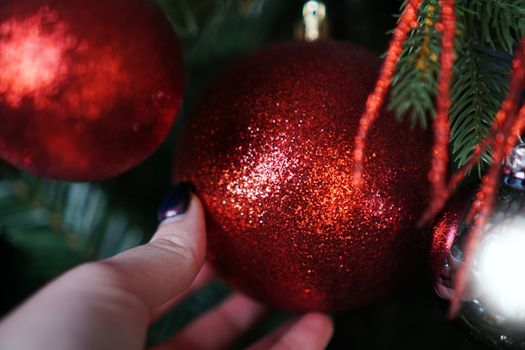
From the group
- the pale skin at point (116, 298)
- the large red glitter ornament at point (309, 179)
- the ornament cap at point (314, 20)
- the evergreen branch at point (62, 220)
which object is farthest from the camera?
the evergreen branch at point (62, 220)

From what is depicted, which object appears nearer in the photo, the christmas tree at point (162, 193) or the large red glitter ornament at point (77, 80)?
the large red glitter ornament at point (77, 80)

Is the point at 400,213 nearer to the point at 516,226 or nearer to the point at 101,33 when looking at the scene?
the point at 516,226

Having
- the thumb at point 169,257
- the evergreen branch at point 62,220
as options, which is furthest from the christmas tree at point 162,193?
the thumb at point 169,257

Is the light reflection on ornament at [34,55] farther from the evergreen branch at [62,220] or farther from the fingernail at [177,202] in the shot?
the evergreen branch at [62,220]

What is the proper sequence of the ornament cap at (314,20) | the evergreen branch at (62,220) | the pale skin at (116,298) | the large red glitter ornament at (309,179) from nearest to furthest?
the pale skin at (116,298), the large red glitter ornament at (309,179), the ornament cap at (314,20), the evergreen branch at (62,220)

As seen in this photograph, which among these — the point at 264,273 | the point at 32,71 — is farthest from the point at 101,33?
the point at 264,273

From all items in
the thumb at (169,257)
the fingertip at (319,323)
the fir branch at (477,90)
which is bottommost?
the fingertip at (319,323)

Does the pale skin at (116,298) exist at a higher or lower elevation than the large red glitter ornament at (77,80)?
lower
